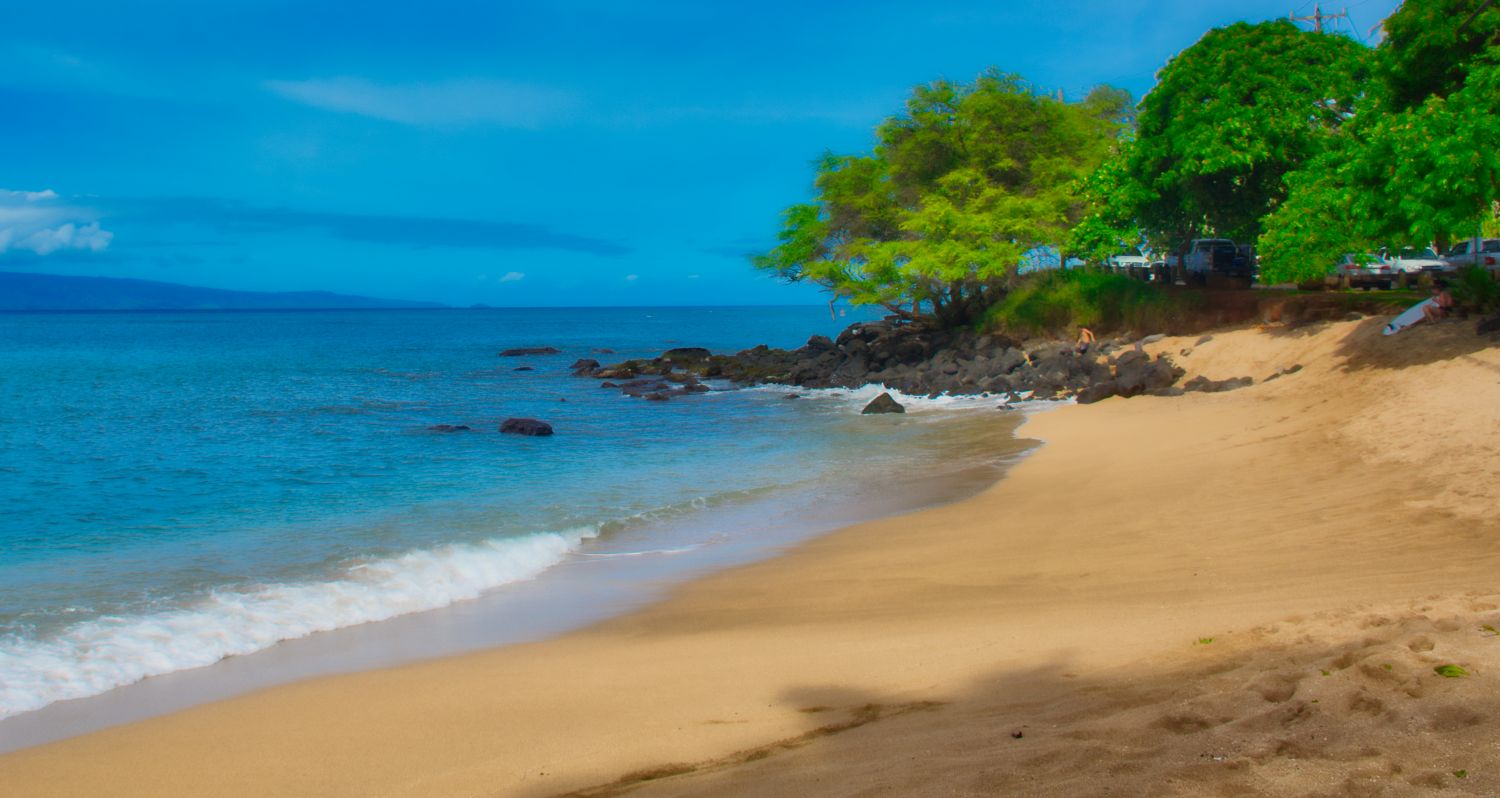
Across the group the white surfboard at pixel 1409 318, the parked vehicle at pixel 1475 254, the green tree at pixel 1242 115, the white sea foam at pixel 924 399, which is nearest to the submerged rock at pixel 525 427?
the white sea foam at pixel 924 399

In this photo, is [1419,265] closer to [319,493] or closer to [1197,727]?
[319,493]

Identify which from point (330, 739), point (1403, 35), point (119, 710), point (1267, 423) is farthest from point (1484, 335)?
point (119, 710)

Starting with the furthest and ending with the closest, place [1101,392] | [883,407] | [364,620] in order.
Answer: [883,407], [1101,392], [364,620]

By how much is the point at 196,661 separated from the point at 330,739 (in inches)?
113

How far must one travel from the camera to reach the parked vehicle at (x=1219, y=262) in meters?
35.4

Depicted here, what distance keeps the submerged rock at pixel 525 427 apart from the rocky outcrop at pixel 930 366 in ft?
35.6

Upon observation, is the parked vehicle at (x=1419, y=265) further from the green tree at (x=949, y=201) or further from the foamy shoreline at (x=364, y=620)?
the foamy shoreline at (x=364, y=620)

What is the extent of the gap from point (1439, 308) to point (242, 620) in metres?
20.2

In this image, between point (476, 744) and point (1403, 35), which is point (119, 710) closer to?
point (476, 744)

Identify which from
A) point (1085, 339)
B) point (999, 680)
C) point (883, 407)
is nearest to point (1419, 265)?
point (1085, 339)

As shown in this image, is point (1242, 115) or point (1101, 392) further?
point (1242, 115)

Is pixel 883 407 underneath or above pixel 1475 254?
underneath

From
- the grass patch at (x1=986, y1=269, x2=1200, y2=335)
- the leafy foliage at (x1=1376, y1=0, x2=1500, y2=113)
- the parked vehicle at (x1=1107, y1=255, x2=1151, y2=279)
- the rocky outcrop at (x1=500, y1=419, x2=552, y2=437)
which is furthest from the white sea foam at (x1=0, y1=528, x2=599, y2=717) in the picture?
the parked vehicle at (x1=1107, y1=255, x2=1151, y2=279)

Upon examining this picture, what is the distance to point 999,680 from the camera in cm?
642
